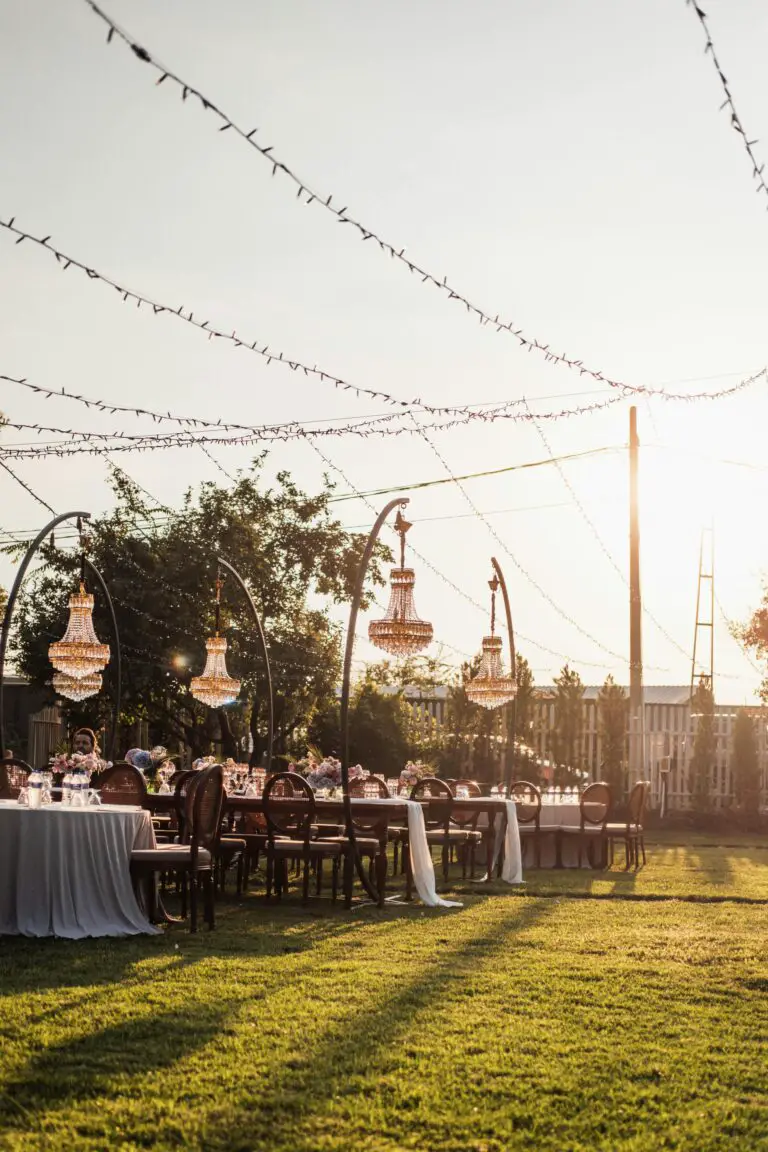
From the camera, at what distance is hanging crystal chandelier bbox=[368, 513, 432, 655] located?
33.9ft

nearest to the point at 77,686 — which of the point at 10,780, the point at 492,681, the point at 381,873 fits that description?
the point at 10,780

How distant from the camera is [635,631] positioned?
20281mm

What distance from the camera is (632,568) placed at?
20469 mm

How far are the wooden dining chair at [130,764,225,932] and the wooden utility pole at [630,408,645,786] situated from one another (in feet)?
42.0

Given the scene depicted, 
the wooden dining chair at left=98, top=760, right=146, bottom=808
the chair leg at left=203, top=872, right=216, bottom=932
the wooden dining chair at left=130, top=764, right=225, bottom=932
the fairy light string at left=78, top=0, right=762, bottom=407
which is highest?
the fairy light string at left=78, top=0, right=762, bottom=407

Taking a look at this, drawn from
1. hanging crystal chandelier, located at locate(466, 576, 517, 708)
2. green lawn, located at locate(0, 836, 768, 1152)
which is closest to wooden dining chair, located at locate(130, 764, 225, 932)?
green lawn, located at locate(0, 836, 768, 1152)

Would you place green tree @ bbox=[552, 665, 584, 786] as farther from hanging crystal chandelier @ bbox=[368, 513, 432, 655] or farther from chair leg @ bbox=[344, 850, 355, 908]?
chair leg @ bbox=[344, 850, 355, 908]

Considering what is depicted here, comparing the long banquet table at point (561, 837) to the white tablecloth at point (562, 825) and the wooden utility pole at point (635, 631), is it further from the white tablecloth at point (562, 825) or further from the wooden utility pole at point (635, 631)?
the wooden utility pole at point (635, 631)

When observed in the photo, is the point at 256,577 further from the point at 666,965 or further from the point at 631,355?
the point at 666,965

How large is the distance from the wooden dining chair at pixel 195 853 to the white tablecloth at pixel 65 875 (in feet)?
0.52

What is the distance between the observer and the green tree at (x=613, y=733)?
70.0 feet

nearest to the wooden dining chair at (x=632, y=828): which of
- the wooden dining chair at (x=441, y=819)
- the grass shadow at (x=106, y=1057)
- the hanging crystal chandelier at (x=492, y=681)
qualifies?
the wooden dining chair at (x=441, y=819)

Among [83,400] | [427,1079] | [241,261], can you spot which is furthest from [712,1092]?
[83,400]

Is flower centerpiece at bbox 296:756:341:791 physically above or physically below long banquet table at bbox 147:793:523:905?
above
